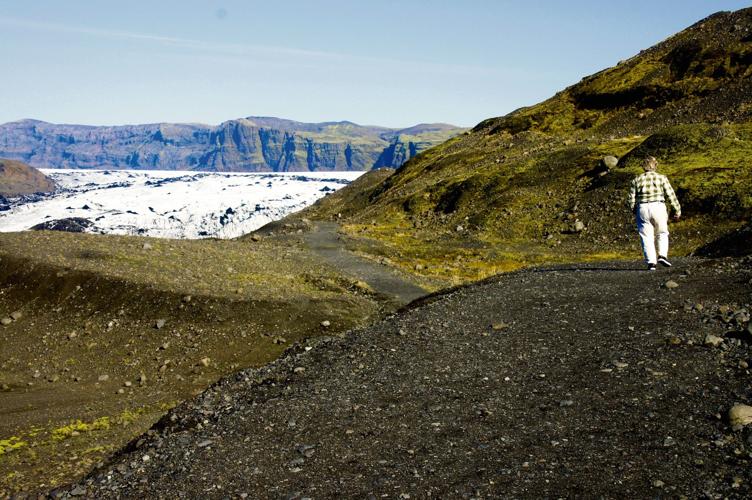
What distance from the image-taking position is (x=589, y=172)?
69438 millimetres

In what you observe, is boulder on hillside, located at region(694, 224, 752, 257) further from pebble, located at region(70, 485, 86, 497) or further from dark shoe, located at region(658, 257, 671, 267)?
pebble, located at region(70, 485, 86, 497)

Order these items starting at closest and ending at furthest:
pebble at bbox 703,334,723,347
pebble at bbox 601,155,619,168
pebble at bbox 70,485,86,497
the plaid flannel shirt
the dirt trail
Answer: pebble at bbox 70,485,86,497 → pebble at bbox 703,334,723,347 → the plaid flannel shirt → the dirt trail → pebble at bbox 601,155,619,168

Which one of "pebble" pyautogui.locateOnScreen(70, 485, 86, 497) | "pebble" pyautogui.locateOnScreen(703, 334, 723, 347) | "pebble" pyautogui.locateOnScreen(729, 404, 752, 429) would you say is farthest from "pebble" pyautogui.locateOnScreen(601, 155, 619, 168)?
"pebble" pyautogui.locateOnScreen(70, 485, 86, 497)

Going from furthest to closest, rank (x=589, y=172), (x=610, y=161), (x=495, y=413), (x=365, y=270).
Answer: (x=589, y=172) < (x=610, y=161) < (x=365, y=270) < (x=495, y=413)

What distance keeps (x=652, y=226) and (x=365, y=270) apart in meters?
24.1

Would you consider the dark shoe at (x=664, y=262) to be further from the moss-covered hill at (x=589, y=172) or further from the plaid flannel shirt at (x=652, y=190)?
the moss-covered hill at (x=589, y=172)

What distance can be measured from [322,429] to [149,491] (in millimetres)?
3502

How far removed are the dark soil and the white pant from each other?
119 inches

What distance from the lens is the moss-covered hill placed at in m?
52.6

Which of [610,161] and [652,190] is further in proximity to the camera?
[610,161]

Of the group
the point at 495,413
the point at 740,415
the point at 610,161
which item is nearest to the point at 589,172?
the point at 610,161

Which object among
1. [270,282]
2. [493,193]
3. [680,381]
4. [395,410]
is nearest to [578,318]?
[680,381]

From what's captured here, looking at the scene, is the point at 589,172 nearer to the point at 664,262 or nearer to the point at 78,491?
the point at 664,262

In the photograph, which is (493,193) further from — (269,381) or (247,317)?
(269,381)
